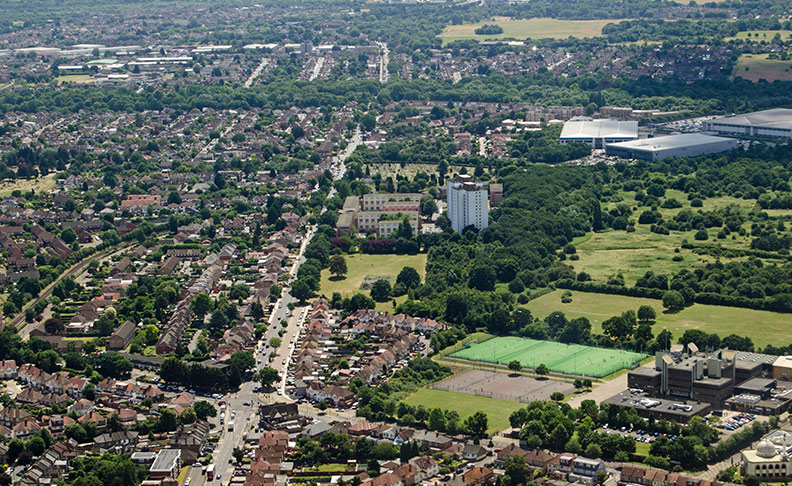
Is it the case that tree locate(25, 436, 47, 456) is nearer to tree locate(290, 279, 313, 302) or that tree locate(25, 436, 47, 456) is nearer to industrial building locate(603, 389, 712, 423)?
industrial building locate(603, 389, 712, 423)

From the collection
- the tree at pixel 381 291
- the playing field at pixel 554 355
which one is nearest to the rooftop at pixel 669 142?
the tree at pixel 381 291

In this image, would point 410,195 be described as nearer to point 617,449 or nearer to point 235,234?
point 235,234

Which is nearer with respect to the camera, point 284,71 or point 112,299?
point 112,299

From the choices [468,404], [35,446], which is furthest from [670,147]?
[35,446]

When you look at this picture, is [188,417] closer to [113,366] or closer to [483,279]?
[113,366]

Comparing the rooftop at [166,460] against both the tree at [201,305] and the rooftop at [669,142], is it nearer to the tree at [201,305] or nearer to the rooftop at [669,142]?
the tree at [201,305]

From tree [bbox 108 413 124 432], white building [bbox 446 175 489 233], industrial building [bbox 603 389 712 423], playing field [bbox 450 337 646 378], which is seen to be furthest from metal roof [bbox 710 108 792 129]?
tree [bbox 108 413 124 432]

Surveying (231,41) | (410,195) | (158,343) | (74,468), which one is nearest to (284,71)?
(231,41)
